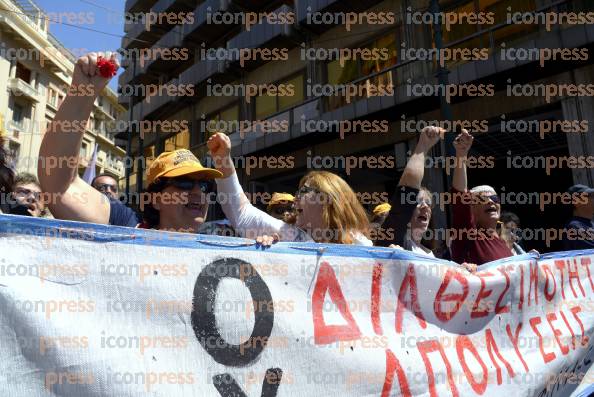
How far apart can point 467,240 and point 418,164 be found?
68 centimetres

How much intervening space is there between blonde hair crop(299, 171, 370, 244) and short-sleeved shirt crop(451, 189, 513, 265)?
0.78 metres

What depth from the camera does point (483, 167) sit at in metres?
10.2

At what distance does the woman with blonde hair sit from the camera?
223cm

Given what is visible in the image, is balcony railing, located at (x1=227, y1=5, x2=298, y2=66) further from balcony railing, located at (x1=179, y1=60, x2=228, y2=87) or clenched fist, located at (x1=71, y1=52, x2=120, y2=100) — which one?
clenched fist, located at (x1=71, y1=52, x2=120, y2=100)

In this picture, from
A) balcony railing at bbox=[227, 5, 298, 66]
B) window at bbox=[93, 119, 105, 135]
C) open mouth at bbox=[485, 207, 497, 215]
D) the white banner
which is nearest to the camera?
the white banner

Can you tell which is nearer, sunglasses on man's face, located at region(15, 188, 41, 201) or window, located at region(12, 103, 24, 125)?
sunglasses on man's face, located at region(15, 188, 41, 201)

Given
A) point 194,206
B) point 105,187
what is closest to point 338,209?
point 194,206

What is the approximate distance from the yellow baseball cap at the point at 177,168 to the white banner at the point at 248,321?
50 centimetres

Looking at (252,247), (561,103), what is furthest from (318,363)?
(561,103)

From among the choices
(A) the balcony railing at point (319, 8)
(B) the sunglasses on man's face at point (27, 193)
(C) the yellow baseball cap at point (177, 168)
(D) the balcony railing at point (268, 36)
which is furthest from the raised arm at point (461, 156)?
(D) the balcony railing at point (268, 36)

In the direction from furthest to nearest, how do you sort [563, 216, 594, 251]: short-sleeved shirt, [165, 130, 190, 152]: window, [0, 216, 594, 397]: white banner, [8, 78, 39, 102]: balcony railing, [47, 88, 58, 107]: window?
[47, 88, 58, 107]: window
[8, 78, 39, 102]: balcony railing
[165, 130, 190, 152]: window
[563, 216, 594, 251]: short-sleeved shirt
[0, 216, 594, 397]: white banner

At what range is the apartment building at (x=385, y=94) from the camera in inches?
315

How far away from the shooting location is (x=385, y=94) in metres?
9.77

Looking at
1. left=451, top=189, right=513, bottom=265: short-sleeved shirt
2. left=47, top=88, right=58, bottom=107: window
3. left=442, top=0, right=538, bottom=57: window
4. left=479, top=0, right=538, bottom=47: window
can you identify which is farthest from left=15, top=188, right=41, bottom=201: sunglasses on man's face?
left=47, top=88, right=58, bottom=107: window
